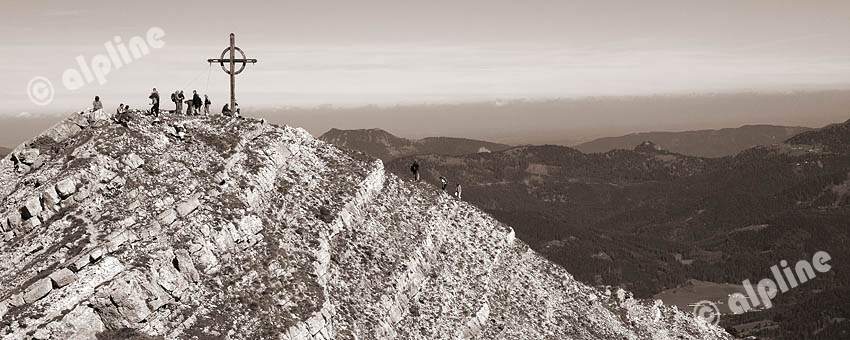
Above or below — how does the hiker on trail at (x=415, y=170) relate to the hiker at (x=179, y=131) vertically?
below

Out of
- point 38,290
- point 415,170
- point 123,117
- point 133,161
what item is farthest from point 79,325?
point 415,170

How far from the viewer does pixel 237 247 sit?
63.0 meters

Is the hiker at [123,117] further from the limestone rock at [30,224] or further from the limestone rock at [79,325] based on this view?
the limestone rock at [79,325]

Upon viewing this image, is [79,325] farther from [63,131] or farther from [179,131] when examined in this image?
[179,131]

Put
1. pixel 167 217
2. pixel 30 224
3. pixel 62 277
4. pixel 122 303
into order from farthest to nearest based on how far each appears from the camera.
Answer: pixel 167 217 < pixel 30 224 < pixel 122 303 < pixel 62 277

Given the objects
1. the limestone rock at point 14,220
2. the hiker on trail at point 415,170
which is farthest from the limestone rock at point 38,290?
the hiker on trail at point 415,170

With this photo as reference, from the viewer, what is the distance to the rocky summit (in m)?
53.7

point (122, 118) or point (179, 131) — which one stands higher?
point (122, 118)

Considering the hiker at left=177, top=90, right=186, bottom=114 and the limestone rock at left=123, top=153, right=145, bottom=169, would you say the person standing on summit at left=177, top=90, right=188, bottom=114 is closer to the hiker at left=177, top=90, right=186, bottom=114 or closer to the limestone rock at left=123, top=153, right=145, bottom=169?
the hiker at left=177, top=90, right=186, bottom=114

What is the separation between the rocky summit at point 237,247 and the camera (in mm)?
53688

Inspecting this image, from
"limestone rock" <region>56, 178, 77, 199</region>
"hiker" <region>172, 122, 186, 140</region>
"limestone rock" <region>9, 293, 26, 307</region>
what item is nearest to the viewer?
"limestone rock" <region>9, 293, 26, 307</region>

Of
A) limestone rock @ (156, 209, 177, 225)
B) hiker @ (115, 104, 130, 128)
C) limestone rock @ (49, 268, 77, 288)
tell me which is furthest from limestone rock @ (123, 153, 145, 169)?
limestone rock @ (49, 268, 77, 288)

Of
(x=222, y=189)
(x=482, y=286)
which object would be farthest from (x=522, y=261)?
(x=222, y=189)

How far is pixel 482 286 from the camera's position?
82.3 metres
